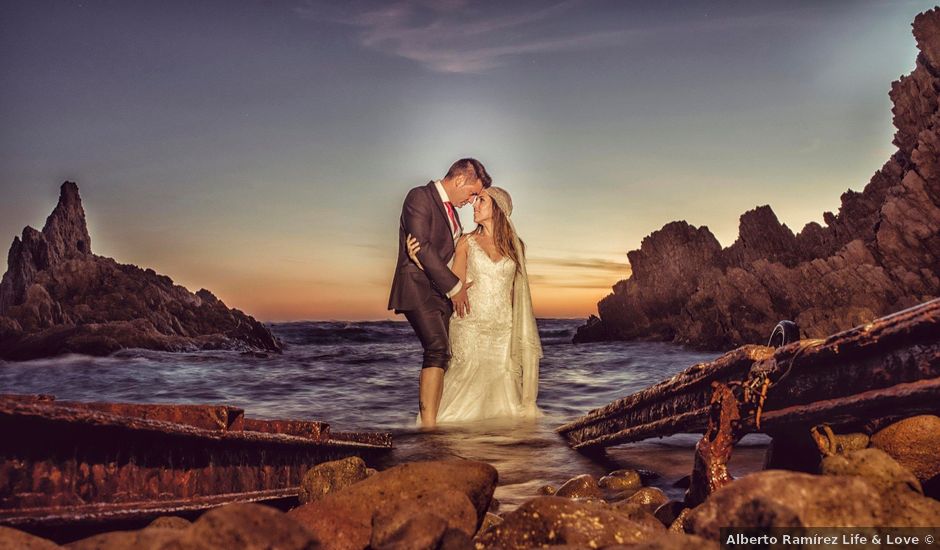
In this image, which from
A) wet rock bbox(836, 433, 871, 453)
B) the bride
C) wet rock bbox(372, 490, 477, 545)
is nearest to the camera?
wet rock bbox(372, 490, 477, 545)

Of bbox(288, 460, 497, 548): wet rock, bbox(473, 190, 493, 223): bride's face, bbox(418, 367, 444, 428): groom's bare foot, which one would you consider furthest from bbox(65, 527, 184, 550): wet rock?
bbox(473, 190, 493, 223): bride's face

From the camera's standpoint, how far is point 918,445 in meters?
2.91

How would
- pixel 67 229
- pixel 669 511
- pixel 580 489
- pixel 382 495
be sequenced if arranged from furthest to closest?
pixel 67 229, pixel 580 489, pixel 669 511, pixel 382 495

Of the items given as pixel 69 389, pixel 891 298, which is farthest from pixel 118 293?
pixel 891 298

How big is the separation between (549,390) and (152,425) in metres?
11.0

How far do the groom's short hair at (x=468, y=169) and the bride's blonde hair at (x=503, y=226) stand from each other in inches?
12.3

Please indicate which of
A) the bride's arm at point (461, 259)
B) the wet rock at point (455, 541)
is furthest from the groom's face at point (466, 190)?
the wet rock at point (455, 541)

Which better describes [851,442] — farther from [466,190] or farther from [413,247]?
[466,190]

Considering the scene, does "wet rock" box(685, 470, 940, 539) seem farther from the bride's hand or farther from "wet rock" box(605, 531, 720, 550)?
the bride's hand

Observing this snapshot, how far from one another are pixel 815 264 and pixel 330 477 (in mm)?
26946

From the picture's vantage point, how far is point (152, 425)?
9.82 ft

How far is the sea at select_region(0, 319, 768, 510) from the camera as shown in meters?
5.76

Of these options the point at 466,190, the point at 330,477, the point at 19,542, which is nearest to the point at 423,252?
the point at 466,190

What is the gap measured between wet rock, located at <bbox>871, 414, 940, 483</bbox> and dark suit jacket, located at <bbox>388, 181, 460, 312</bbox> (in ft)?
15.1
